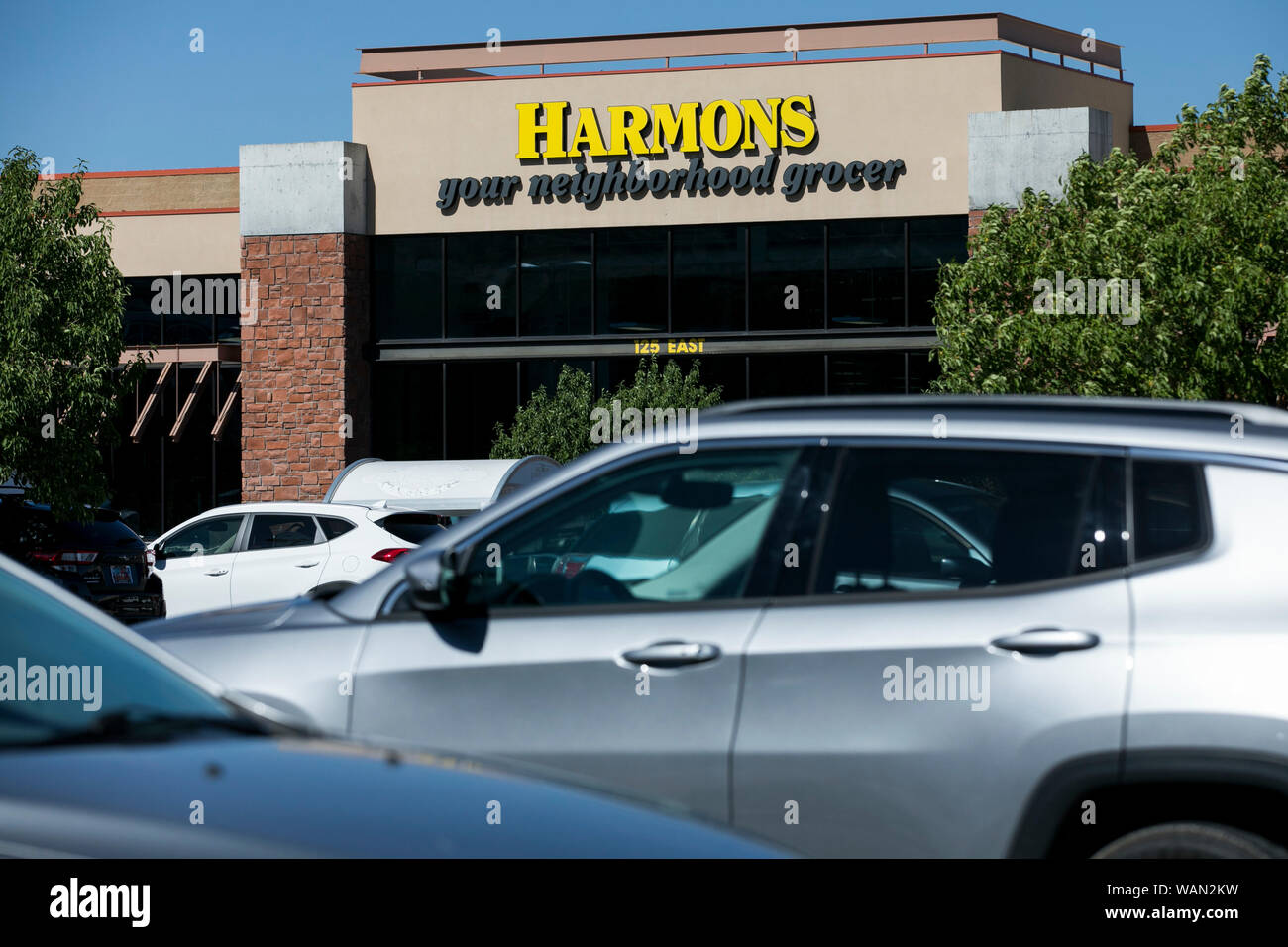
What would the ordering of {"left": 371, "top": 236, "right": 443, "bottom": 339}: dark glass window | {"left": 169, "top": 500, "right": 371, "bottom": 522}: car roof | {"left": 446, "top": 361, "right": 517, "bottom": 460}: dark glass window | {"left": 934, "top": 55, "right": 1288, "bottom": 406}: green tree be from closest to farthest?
{"left": 169, "top": 500, "right": 371, "bottom": 522}: car roof < {"left": 934, "top": 55, "right": 1288, "bottom": 406}: green tree < {"left": 446, "top": 361, "right": 517, "bottom": 460}: dark glass window < {"left": 371, "top": 236, "right": 443, "bottom": 339}: dark glass window

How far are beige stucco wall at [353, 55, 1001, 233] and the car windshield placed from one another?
23243 mm

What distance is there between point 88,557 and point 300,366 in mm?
12524

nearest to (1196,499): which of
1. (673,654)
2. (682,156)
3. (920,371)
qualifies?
(673,654)

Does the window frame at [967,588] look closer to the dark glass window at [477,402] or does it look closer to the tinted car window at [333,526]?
the tinted car window at [333,526]

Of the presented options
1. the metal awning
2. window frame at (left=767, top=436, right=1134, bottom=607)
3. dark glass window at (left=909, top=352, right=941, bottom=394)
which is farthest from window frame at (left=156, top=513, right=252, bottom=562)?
dark glass window at (left=909, top=352, right=941, bottom=394)

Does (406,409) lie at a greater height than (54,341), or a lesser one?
lesser

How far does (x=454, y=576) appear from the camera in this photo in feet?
13.1

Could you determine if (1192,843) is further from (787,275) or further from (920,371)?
(787,275)

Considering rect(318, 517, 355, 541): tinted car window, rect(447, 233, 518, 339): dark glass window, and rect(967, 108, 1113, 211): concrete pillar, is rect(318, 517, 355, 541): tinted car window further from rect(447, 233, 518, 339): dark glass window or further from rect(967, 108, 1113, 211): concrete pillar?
rect(967, 108, 1113, 211): concrete pillar

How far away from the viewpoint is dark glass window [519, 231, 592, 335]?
1051 inches

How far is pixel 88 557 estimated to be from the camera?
590 inches

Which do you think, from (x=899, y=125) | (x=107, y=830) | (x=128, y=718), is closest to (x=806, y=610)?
(x=128, y=718)

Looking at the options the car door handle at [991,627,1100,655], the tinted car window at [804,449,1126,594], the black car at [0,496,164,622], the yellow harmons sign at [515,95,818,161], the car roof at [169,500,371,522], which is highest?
the yellow harmons sign at [515,95,818,161]
